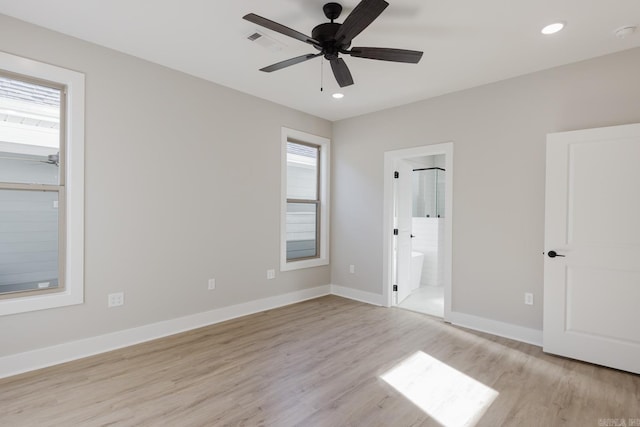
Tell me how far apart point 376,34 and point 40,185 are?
3.12 metres

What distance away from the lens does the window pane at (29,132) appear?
2.64 metres

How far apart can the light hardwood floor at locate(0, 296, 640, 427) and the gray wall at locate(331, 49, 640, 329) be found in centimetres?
58

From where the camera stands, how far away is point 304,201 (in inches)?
196

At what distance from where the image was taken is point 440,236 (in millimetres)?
5922

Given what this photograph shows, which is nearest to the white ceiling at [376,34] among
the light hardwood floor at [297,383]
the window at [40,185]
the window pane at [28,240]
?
the window at [40,185]

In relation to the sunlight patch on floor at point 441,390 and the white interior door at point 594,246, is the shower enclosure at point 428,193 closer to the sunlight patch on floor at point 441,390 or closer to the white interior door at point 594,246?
the white interior door at point 594,246

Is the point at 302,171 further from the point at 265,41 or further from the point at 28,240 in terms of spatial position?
the point at 28,240

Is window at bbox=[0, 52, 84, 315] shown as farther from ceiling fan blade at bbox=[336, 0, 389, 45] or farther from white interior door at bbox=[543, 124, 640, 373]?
white interior door at bbox=[543, 124, 640, 373]

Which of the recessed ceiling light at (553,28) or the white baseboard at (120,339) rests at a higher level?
the recessed ceiling light at (553,28)

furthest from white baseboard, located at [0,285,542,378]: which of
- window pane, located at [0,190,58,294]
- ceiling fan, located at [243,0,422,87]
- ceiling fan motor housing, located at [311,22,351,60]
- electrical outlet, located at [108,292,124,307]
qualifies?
ceiling fan motor housing, located at [311,22,351,60]

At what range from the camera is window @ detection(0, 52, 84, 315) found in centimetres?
263

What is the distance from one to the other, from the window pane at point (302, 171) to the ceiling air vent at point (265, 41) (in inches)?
81.5

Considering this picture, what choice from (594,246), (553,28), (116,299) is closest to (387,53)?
(553,28)

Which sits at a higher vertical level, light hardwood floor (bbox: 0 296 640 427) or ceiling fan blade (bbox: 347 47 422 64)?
ceiling fan blade (bbox: 347 47 422 64)
